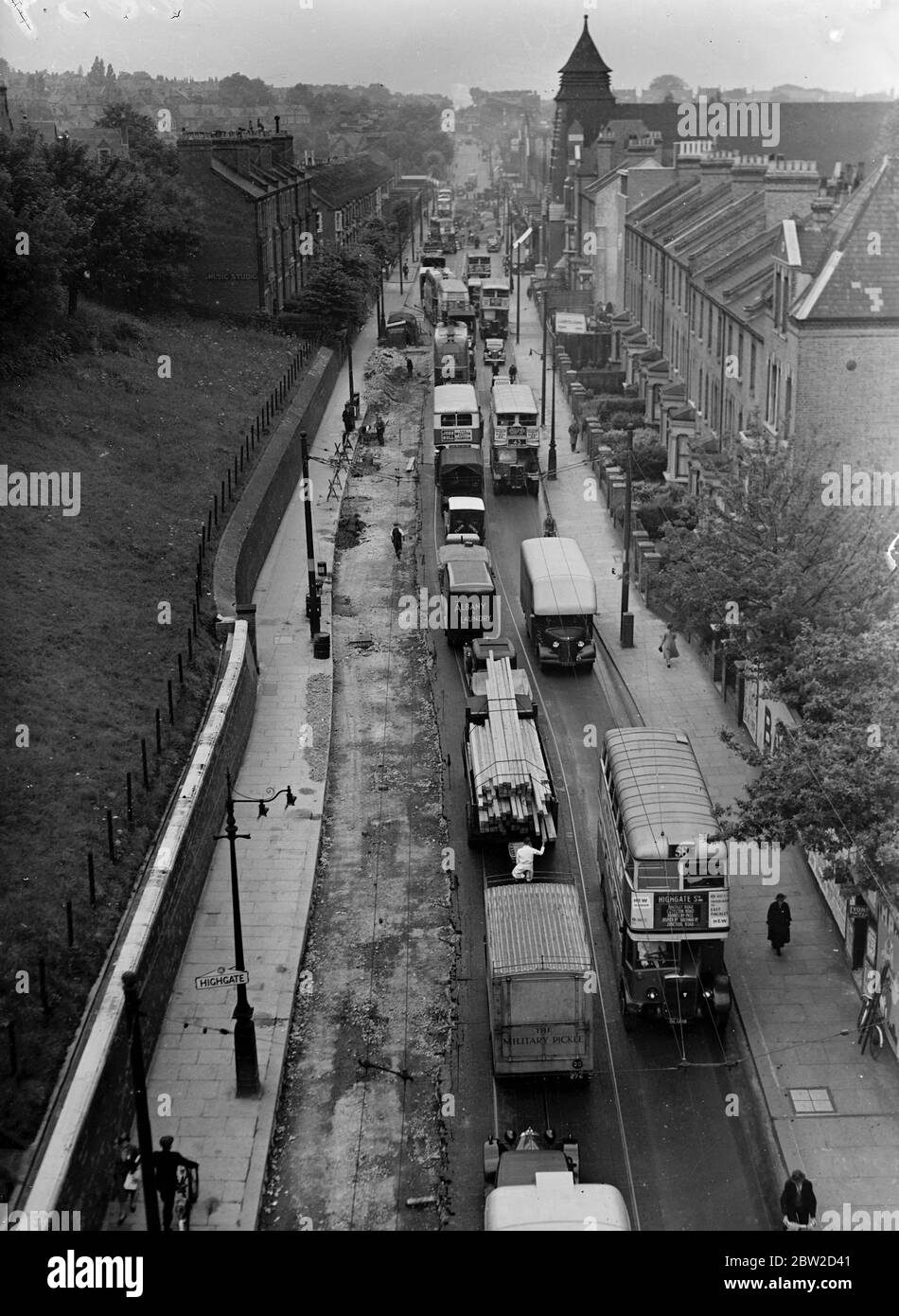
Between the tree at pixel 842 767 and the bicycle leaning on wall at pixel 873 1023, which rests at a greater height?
the tree at pixel 842 767

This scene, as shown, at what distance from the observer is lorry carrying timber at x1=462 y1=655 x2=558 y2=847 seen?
27.5m

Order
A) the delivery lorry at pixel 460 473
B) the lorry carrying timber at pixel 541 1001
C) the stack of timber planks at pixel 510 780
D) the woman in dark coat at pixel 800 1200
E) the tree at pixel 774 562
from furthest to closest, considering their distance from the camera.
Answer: the delivery lorry at pixel 460 473 → the tree at pixel 774 562 → the stack of timber planks at pixel 510 780 → the lorry carrying timber at pixel 541 1001 → the woman in dark coat at pixel 800 1200

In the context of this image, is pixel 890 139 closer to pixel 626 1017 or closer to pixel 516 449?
pixel 516 449

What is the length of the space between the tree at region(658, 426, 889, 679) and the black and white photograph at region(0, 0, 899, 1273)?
11 cm

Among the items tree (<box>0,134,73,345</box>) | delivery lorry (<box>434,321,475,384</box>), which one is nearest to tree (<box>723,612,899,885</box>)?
tree (<box>0,134,73,345</box>)

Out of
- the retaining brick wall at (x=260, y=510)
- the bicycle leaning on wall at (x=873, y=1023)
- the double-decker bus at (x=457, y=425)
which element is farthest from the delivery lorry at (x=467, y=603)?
the bicycle leaning on wall at (x=873, y=1023)

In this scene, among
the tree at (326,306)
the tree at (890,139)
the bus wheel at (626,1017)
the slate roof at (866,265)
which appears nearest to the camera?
the bus wheel at (626,1017)

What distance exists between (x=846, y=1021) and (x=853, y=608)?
7439 mm

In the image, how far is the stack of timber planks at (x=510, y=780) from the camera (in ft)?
90.1

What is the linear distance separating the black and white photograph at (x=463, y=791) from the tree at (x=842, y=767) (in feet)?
A: 0.22

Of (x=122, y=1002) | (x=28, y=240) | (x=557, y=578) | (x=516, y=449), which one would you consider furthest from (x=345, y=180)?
(x=122, y=1002)

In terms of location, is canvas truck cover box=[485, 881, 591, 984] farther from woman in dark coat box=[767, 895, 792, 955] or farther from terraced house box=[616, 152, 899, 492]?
terraced house box=[616, 152, 899, 492]

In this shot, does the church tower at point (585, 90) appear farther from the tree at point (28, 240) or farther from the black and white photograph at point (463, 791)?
the tree at point (28, 240)
